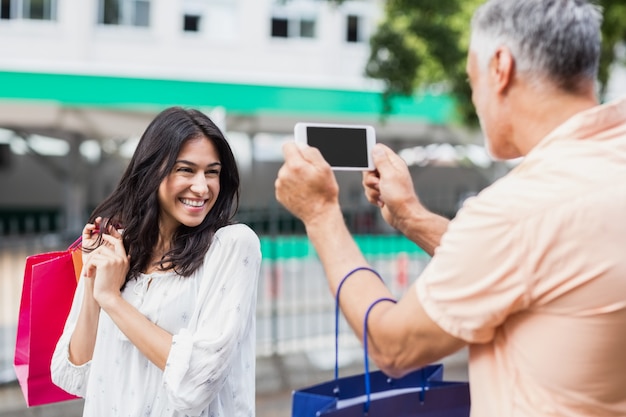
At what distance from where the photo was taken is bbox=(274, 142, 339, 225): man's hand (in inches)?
58.3

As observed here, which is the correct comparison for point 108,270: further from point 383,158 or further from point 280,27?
point 280,27

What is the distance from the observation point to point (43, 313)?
2219 millimetres

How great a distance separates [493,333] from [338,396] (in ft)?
1.40

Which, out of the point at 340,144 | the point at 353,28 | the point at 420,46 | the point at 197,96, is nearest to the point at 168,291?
the point at 340,144

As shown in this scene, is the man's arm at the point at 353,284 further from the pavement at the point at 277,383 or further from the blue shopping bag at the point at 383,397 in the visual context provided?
the pavement at the point at 277,383

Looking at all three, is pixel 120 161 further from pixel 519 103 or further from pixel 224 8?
pixel 519 103

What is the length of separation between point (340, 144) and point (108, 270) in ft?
2.26

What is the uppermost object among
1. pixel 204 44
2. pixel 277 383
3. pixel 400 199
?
pixel 204 44

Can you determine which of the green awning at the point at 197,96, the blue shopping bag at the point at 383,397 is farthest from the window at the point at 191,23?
the blue shopping bag at the point at 383,397

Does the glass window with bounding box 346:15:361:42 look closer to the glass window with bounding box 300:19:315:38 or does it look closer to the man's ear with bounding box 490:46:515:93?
the glass window with bounding box 300:19:315:38

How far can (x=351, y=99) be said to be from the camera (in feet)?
49.3

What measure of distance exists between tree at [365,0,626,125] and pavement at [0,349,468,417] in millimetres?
2437

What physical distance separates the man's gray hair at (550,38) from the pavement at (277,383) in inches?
169

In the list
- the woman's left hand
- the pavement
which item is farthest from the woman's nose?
the pavement
